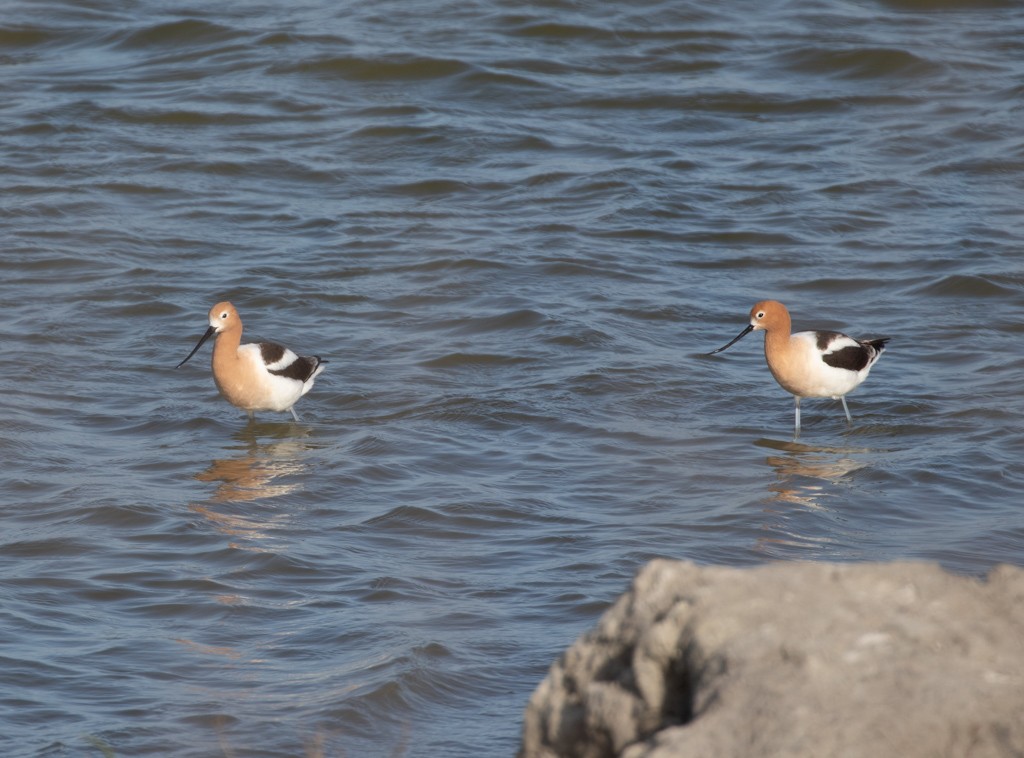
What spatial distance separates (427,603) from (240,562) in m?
1.07

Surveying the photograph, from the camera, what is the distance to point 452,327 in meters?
11.0

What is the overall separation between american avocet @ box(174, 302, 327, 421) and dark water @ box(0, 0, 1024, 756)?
244 mm

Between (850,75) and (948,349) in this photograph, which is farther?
(850,75)

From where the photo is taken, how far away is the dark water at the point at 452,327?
19.7 feet

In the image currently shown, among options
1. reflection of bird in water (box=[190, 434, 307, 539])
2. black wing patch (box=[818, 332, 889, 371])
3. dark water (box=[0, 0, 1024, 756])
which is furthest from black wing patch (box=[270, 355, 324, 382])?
black wing patch (box=[818, 332, 889, 371])

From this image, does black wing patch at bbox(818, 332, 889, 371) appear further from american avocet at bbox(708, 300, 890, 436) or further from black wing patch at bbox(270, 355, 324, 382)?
black wing patch at bbox(270, 355, 324, 382)

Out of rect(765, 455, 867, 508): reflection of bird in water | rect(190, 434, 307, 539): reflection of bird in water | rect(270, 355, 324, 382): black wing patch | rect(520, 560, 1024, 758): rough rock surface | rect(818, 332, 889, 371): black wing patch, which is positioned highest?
rect(520, 560, 1024, 758): rough rock surface

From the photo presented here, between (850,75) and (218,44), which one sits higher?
(218,44)

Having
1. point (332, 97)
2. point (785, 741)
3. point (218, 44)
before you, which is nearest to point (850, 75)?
point (332, 97)

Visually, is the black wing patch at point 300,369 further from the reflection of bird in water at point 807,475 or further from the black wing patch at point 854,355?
the black wing patch at point 854,355

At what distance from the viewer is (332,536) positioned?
734 centimetres

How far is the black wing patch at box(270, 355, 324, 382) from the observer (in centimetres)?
961

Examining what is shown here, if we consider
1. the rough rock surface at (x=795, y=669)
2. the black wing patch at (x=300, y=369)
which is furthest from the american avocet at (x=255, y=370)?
the rough rock surface at (x=795, y=669)

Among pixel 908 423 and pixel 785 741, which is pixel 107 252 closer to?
pixel 908 423
